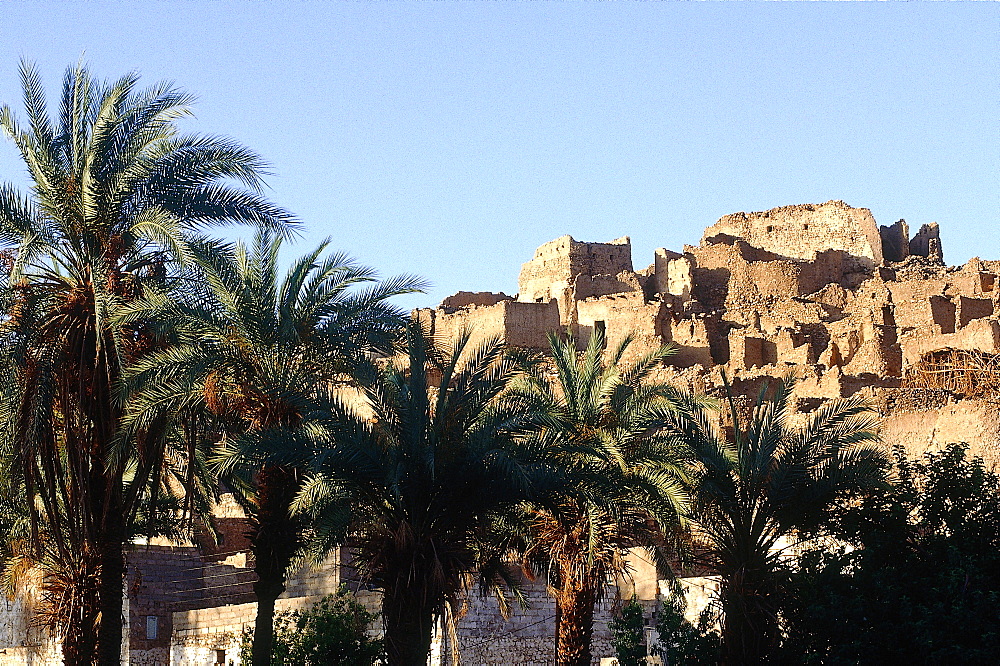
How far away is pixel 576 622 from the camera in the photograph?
20.5 m

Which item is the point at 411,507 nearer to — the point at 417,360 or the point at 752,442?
the point at 417,360

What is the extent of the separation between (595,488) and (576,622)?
219cm

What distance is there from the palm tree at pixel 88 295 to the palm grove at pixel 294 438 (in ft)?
0.10

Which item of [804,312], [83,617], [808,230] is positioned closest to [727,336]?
[804,312]

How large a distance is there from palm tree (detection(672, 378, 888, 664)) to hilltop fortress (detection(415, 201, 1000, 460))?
351 inches

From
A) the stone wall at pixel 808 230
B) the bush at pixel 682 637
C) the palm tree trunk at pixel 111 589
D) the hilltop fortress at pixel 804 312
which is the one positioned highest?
the stone wall at pixel 808 230

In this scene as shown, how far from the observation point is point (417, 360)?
62.6 ft

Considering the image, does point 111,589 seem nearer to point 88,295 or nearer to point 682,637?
point 88,295

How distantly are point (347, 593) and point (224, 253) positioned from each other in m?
8.70

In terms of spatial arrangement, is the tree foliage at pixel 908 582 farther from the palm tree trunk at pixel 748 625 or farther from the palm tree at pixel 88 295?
the palm tree at pixel 88 295

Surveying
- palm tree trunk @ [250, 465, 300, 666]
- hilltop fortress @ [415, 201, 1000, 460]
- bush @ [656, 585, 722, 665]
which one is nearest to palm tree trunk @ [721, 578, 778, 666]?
bush @ [656, 585, 722, 665]

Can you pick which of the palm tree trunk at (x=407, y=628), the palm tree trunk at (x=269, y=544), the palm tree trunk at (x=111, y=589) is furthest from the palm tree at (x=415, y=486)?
the palm tree trunk at (x=111, y=589)

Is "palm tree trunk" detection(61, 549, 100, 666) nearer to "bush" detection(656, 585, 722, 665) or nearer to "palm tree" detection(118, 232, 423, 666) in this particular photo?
"palm tree" detection(118, 232, 423, 666)

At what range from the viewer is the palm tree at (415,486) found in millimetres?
18312
